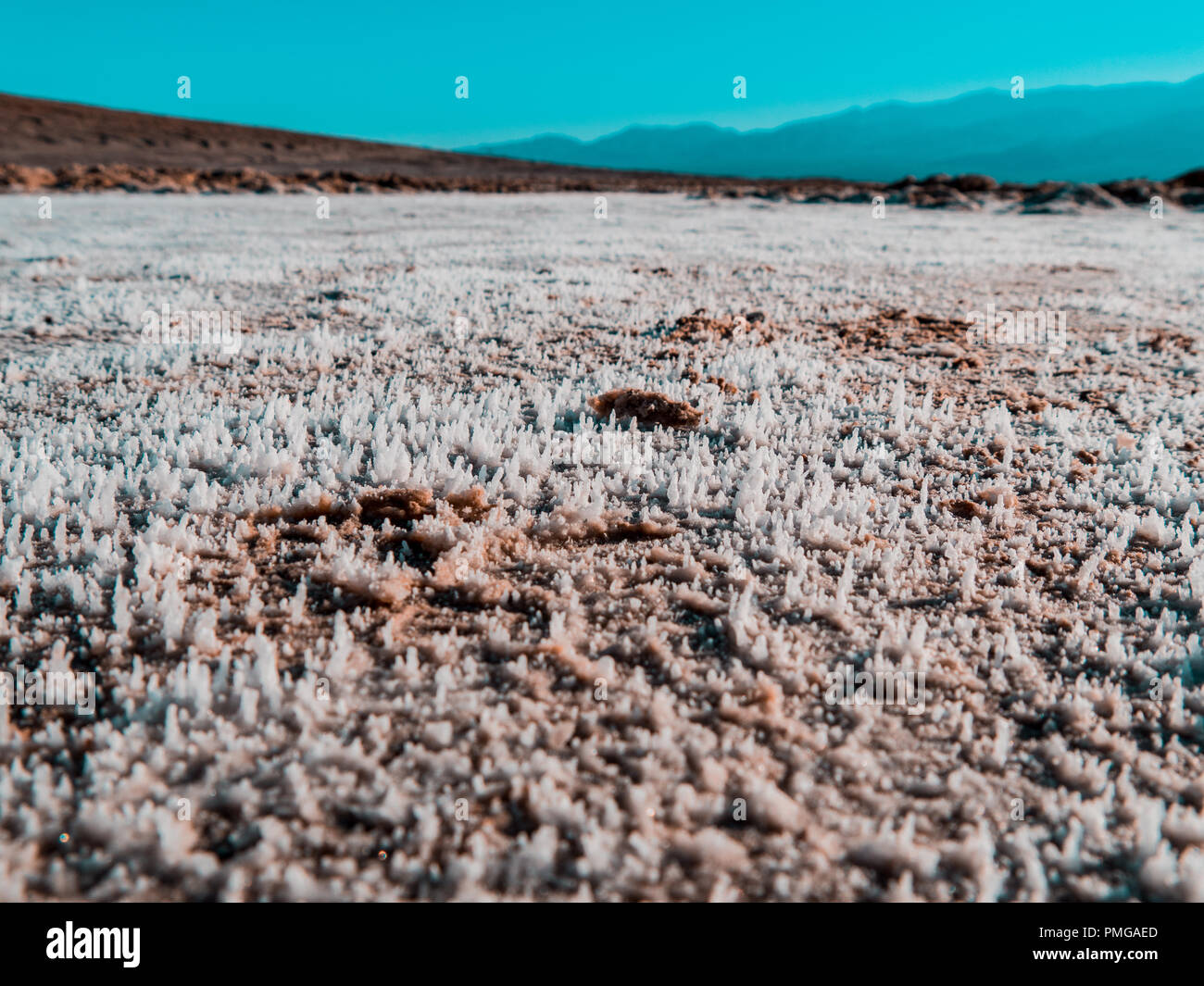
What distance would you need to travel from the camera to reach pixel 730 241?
1122 inches

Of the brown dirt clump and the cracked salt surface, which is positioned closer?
the cracked salt surface

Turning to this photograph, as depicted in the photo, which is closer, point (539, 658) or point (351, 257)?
point (539, 658)

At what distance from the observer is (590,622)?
15.8 feet

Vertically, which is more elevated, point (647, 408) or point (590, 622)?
point (647, 408)

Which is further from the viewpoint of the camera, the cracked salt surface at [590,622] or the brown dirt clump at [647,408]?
the brown dirt clump at [647,408]

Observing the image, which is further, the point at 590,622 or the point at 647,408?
the point at 647,408

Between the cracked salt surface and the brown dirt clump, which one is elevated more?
the brown dirt clump

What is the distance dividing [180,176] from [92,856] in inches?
2523

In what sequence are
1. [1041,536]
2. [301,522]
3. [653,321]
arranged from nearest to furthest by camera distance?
[301,522] < [1041,536] < [653,321]

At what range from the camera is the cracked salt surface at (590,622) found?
3.25m

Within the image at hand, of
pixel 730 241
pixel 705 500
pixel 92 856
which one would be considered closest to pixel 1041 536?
pixel 705 500

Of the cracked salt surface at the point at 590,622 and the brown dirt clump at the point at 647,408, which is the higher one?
the brown dirt clump at the point at 647,408

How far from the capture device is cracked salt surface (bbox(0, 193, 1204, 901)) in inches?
128
